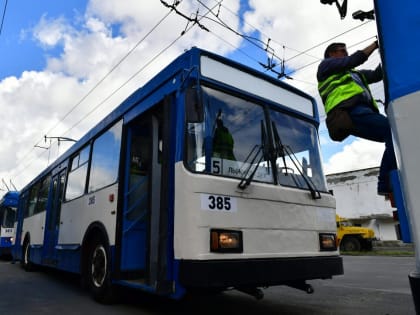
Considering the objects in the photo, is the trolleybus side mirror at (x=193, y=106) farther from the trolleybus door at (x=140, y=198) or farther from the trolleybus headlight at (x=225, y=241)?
the trolleybus door at (x=140, y=198)

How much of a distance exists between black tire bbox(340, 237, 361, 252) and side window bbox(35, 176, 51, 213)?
1440 cm

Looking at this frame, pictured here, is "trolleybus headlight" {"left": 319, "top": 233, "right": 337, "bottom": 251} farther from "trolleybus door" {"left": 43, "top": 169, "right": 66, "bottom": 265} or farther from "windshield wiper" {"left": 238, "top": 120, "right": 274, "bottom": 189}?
"trolleybus door" {"left": 43, "top": 169, "right": 66, "bottom": 265}

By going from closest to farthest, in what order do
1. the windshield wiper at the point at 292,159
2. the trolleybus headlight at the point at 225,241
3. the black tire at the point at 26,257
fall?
1. the trolleybus headlight at the point at 225,241
2. the windshield wiper at the point at 292,159
3. the black tire at the point at 26,257

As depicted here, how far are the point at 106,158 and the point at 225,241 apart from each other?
2.89 m

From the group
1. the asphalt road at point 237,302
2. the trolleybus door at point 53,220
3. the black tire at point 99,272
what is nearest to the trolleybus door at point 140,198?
the black tire at point 99,272

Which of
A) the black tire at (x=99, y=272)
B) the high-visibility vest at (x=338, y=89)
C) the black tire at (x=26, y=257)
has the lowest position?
the black tire at (x=99, y=272)

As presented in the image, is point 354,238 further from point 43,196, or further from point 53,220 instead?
point 53,220

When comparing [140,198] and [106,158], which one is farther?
[106,158]

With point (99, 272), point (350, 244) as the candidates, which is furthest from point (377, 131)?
point (350, 244)

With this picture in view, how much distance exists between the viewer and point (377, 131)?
9.71ft

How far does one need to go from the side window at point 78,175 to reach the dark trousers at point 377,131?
4.89m

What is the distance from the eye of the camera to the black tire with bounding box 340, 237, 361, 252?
18.9m

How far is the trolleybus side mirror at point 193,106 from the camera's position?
12.0 feet

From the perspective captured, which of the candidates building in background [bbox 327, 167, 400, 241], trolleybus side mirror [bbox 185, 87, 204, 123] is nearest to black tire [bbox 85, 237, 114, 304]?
trolleybus side mirror [bbox 185, 87, 204, 123]
